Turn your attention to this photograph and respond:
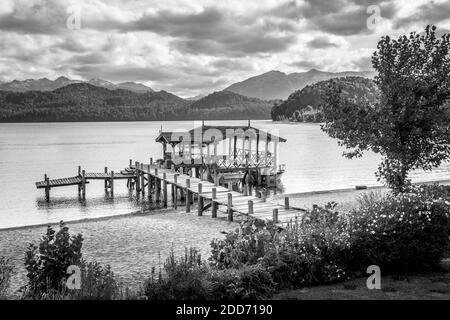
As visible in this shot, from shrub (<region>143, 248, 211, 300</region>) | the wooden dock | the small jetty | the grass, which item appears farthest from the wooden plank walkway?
shrub (<region>143, 248, 211, 300</region>)

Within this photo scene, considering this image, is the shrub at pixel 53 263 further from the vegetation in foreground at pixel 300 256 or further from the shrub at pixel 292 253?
the shrub at pixel 292 253

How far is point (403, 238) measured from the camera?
1088 centimetres

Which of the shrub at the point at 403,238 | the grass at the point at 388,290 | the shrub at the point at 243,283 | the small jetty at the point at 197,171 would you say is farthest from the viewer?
the small jetty at the point at 197,171

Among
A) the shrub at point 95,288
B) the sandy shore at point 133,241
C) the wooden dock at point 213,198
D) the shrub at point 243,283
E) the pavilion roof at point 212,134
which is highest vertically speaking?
the pavilion roof at point 212,134

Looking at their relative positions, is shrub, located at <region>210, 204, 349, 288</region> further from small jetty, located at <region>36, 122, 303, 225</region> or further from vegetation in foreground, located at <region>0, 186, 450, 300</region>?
small jetty, located at <region>36, 122, 303, 225</region>

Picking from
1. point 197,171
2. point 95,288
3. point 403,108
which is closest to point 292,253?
point 95,288

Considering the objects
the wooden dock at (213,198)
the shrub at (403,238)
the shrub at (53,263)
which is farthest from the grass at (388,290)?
the shrub at (53,263)

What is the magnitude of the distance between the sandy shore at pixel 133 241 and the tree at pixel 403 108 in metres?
7.16

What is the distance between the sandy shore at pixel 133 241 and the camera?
46.5 ft

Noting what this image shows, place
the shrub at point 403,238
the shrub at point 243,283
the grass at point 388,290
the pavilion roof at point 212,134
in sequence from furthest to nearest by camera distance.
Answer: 1. the pavilion roof at point 212,134
2. the shrub at point 403,238
3. the grass at point 388,290
4. the shrub at point 243,283

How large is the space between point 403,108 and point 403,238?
317 inches

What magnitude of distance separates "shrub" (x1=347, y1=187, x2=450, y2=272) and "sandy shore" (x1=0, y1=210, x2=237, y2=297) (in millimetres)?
5570
